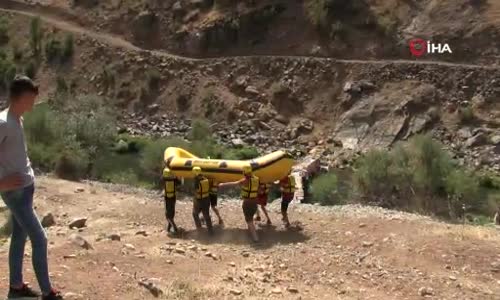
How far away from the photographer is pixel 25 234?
6.30 meters

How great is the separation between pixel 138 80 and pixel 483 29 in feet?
59.7

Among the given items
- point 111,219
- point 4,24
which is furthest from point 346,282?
point 4,24

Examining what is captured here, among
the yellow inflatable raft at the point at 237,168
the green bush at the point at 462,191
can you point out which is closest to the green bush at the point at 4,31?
the green bush at the point at 462,191

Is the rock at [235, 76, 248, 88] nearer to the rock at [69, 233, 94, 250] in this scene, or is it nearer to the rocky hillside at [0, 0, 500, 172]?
the rocky hillside at [0, 0, 500, 172]

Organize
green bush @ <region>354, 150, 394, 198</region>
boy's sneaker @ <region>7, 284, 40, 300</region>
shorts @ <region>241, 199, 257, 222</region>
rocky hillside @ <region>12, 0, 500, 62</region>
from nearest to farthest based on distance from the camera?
1. boy's sneaker @ <region>7, 284, 40, 300</region>
2. shorts @ <region>241, 199, 257, 222</region>
3. green bush @ <region>354, 150, 394, 198</region>
4. rocky hillside @ <region>12, 0, 500, 62</region>

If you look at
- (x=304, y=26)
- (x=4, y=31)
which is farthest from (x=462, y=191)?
(x=4, y=31)

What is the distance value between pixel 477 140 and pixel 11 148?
27.8 metres

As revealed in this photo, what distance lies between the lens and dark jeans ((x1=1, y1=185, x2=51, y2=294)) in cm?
601

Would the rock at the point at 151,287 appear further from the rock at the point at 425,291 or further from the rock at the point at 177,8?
the rock at the point at 177,8

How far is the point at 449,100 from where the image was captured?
33438 mm

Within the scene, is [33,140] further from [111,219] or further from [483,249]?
[483,249]

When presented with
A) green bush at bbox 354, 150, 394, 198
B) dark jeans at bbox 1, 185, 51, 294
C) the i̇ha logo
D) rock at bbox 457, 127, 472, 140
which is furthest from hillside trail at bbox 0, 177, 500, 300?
the i̇ha logo

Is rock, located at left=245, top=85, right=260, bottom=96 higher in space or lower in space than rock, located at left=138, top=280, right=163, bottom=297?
lower

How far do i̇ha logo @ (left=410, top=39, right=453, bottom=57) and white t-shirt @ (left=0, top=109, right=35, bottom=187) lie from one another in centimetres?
3180
